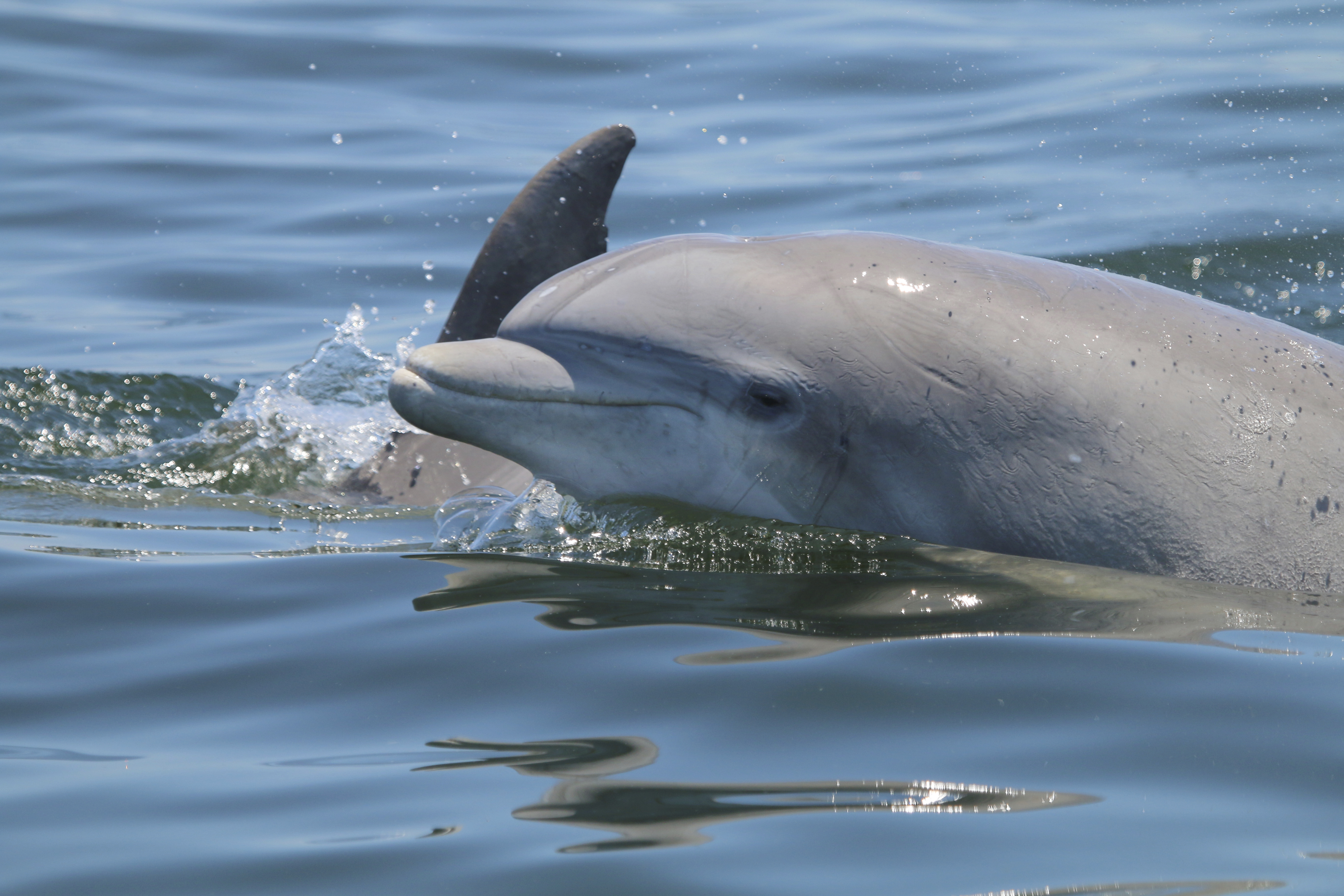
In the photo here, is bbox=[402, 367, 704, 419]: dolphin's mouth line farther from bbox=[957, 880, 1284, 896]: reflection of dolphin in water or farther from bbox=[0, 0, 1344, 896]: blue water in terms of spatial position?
bbox=[957, 880, 1284, 896]: reflection of dolphin in water

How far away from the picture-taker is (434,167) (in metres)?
16.5

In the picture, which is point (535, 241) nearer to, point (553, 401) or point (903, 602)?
point (553, 401)

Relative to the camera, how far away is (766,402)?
200 inches

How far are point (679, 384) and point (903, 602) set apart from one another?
3.34 feet

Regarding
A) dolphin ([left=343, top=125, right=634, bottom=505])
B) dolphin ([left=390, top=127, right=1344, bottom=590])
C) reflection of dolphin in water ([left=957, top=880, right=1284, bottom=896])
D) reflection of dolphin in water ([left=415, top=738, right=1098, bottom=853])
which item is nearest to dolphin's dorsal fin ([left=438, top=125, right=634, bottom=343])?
dolphin ([left=343, top=125, right=634, bottom=505])

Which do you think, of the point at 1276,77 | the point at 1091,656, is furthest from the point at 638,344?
the point at 1276,77

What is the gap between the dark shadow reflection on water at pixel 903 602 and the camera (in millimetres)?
4473

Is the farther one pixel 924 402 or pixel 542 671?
pixel 924 402

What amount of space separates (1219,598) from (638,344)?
195 cm

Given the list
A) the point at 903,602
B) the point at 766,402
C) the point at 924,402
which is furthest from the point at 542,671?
the point at 924,402

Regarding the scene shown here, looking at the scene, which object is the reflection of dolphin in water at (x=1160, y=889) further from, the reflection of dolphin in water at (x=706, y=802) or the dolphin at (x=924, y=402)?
the dolphin at (x=924, y=402)

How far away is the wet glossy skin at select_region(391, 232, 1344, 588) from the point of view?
4.88 meters

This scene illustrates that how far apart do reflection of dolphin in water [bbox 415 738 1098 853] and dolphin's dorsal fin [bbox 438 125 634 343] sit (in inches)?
187

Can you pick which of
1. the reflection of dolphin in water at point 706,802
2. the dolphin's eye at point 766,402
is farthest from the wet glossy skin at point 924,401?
the reflection of dolphin in water at point 706,802
